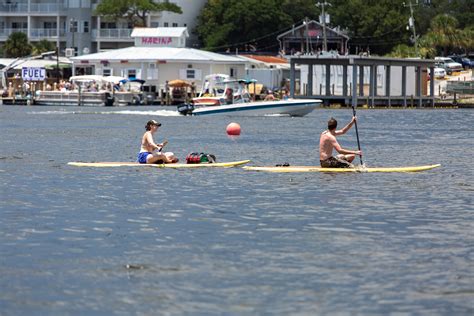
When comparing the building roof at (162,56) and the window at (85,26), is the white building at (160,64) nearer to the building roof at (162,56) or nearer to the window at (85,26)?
the building roof at (162,56)

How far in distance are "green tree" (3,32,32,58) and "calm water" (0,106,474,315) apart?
3218 inches

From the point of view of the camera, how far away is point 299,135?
181 feet

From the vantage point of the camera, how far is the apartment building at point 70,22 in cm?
12738

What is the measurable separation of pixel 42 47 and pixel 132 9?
33.0 ft

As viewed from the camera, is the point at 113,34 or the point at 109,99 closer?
the point at 109,99

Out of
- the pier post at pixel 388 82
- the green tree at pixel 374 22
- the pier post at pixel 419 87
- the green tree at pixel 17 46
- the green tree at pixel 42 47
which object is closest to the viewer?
the pier post at pixel 388 82

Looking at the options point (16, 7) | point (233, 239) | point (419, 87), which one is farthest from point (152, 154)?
point (16, 7)

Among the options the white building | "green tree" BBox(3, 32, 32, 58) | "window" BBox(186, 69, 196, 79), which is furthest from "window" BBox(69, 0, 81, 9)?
"window" BBox(186, 69, 196, 79)

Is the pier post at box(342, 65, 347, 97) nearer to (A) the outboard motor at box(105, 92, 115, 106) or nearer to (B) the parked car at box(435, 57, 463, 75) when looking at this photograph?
(A) the outboard motor at box(105, 92, 115, 106)

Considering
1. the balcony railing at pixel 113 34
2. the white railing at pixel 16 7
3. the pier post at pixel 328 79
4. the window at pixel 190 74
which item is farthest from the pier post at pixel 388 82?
the white railing at pixel 16 7

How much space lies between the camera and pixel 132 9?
125 m

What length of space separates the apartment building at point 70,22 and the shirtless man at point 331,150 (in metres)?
95.0

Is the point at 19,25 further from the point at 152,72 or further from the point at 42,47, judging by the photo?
the point at 152,72

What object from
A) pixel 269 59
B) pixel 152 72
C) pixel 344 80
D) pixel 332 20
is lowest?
pixel 344 80
